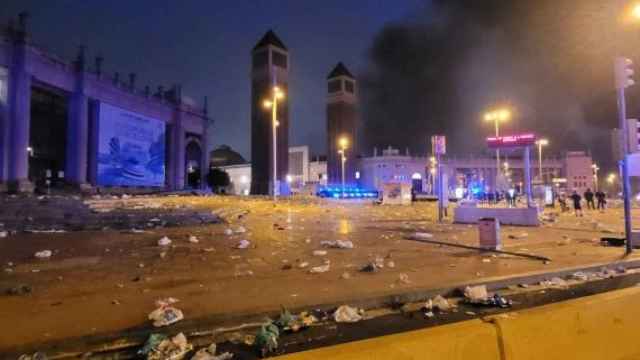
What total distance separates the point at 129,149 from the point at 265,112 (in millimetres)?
31541

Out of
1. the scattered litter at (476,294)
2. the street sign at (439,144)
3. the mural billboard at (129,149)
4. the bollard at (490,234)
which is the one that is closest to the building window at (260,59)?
the mural billboard at (129,149)

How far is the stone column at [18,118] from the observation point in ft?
Answer: 108

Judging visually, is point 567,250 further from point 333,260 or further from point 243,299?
point 243,299

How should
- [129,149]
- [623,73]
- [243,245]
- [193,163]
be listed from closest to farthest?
[623,73] → [243,245] → [129,149] → [193,163]

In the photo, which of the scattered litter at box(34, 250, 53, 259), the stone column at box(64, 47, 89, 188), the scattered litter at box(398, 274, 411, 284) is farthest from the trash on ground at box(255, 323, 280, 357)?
the stone column at box(64, 47, 89, 188)

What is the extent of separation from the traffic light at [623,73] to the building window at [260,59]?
6942 centimetres

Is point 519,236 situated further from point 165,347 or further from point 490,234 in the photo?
point 165,347

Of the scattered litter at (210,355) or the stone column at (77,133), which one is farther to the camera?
the stone column at (77,133)

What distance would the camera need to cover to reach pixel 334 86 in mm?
99188

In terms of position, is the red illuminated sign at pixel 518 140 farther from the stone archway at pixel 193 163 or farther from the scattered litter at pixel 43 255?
the stone archway at pixel 193 163

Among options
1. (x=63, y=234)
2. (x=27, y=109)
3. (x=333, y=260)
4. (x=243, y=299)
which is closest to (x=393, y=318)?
(x=243, y=299)

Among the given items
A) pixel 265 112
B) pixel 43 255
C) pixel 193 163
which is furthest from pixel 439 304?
pixel 193 163

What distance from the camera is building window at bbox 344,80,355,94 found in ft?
325

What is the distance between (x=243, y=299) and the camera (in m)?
5.56
